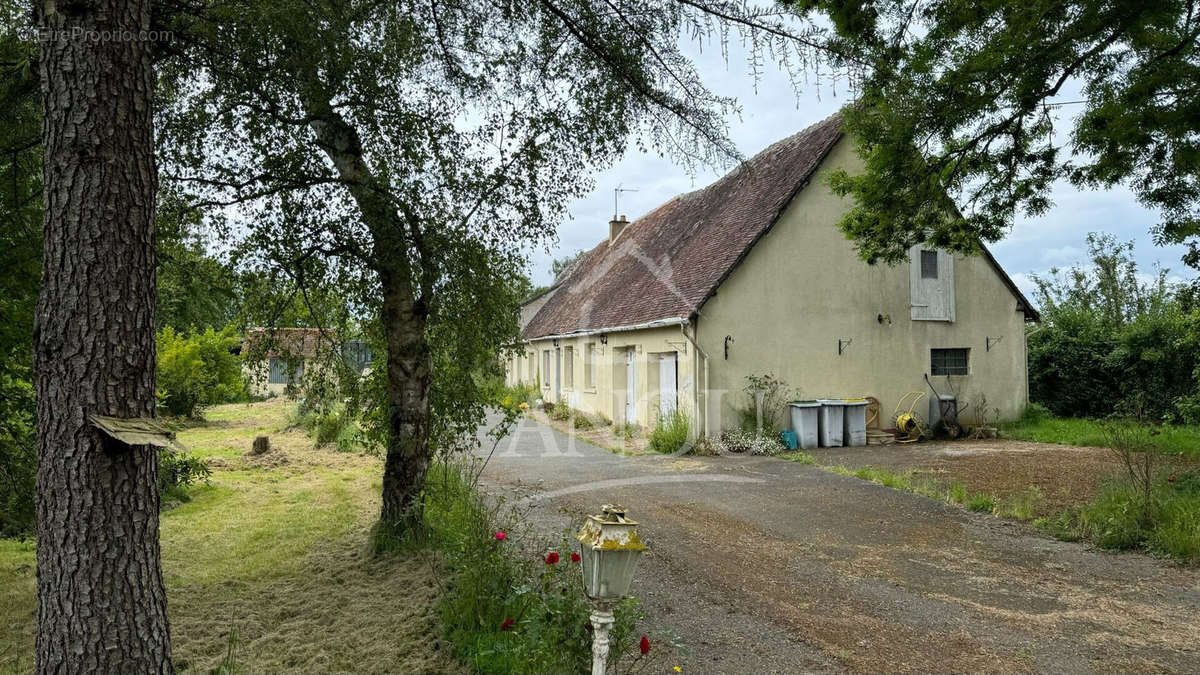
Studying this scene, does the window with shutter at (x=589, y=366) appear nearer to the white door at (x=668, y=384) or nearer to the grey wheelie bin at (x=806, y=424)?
the white door at (x=668, y=384)

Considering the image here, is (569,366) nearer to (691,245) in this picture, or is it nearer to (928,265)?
(691,245)

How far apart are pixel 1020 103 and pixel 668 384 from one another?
8704 millimetres

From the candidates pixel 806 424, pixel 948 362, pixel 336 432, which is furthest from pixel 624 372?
pixel 948 362

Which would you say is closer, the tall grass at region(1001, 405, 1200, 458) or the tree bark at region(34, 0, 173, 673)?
the tree bark at region(34, 0, 173, 673)

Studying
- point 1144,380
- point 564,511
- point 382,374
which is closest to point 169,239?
point 382,374

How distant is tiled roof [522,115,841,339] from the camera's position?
14.2 meters

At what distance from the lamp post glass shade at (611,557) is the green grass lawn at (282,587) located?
1.44 meters

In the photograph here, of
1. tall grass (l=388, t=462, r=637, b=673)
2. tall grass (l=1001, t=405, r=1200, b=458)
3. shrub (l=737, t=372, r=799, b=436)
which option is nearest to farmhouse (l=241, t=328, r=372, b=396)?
tall grass (l=388, t=462, r=637, b=673)

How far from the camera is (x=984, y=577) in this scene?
229 inches

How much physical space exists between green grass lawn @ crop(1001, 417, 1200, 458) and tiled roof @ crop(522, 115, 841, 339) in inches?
284

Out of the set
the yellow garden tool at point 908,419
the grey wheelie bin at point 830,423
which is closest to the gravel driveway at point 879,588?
the grey wheelie bin at point 830,423

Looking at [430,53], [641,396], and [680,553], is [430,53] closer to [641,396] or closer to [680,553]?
[680,553]

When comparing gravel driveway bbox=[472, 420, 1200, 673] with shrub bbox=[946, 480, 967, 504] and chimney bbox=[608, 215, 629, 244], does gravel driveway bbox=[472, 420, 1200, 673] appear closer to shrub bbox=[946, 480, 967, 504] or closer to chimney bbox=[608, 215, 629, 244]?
shrub bbox=[946, 480, 967, 504]

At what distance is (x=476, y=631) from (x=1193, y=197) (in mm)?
8974
